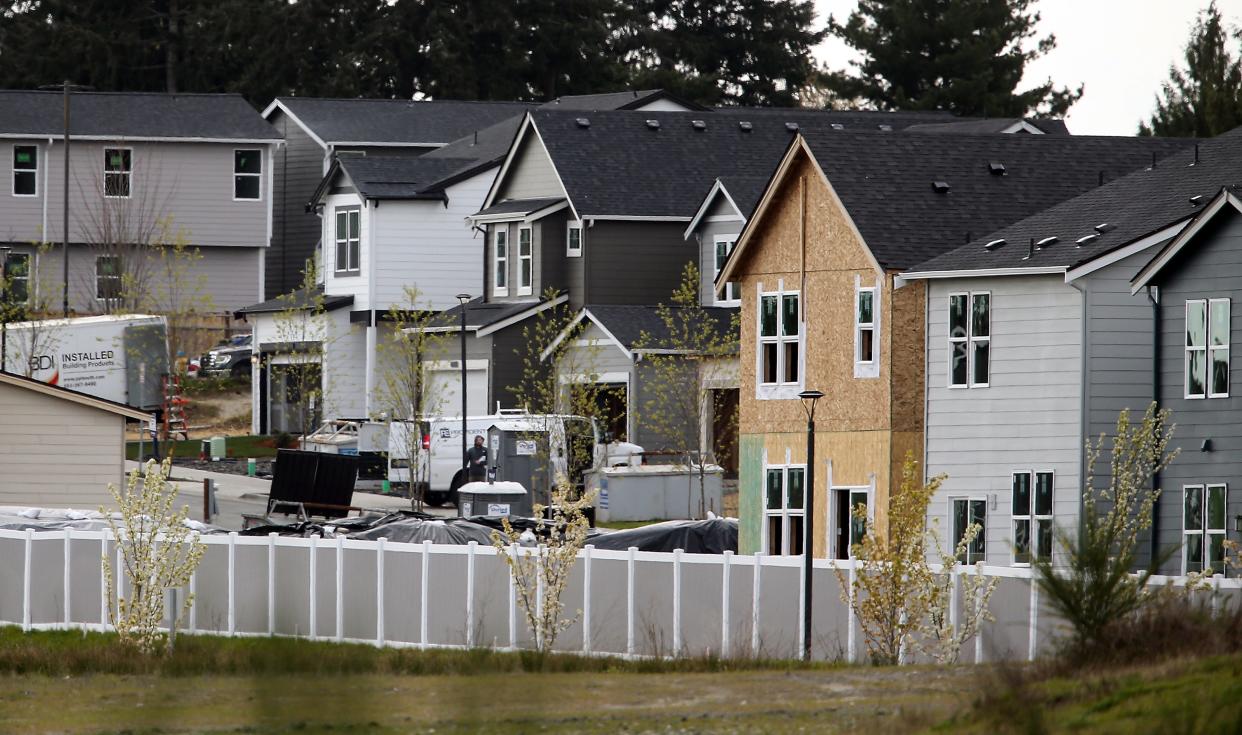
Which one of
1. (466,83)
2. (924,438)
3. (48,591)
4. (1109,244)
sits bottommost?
(48,591)

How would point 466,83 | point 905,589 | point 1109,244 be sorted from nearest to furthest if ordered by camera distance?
point 905,589
point 1109,244
point 466,83

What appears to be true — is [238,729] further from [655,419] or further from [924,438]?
[655,419]

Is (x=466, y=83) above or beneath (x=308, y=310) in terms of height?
above

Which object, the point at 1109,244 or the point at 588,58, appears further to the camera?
the point at 588,58

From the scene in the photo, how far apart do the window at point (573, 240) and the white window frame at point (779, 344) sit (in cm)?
1487

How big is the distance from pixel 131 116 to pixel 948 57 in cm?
3016

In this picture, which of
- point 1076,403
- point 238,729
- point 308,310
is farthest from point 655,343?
point 238,729

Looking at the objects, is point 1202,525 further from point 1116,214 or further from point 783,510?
point 783,510

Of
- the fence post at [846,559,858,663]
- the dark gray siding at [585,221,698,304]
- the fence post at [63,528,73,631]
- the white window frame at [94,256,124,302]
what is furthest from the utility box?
the white window frame at [94,256,124,302]

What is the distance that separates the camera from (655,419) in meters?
51.1

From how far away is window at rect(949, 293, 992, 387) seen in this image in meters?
36.2

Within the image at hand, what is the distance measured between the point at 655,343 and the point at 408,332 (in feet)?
25.8

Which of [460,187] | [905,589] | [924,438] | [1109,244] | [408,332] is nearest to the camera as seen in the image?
[905,589]

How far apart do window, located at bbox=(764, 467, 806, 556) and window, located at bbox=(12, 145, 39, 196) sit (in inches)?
1374
